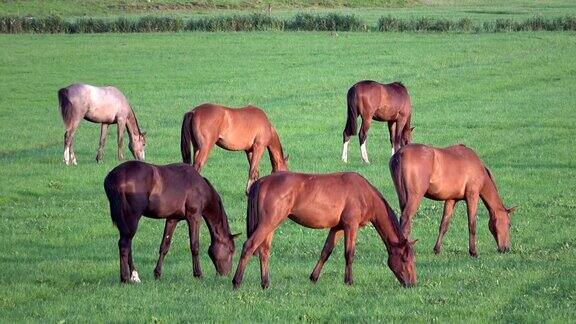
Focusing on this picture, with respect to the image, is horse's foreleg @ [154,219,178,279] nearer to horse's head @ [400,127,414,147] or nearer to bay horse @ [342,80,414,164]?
bay horse @ [342,80,414,164]

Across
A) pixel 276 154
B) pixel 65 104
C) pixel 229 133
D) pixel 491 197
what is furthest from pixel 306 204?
pixel 65 104

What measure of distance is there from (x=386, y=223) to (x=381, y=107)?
A: 40.0 ft

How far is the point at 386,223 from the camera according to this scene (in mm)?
12922

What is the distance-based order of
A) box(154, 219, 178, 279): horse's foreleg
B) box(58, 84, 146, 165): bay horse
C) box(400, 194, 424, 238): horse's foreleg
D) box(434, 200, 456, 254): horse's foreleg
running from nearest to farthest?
box(154, 219, 178, 279): horse's foreleg
box(400, 194, 424, 238): horse's foreleg
box(434, 200, 456, 254): horse's foreleg
box(58, 84, 146, 165): bay horse

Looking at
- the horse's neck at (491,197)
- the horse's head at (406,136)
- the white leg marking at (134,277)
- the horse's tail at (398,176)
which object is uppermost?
the horse's tail at (398,176)

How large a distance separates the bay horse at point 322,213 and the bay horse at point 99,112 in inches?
490

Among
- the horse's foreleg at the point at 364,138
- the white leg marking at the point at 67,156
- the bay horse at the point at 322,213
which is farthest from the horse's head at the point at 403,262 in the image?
the white leg marking at the point at 67,156

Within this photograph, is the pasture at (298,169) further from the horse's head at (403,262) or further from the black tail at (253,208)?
the black tail at (253,208)

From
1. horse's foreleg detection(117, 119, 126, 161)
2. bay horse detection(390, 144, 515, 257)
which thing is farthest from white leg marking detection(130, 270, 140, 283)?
horse's foreleg detection(117, 119, 126, 161)

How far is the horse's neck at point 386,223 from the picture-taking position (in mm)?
12844

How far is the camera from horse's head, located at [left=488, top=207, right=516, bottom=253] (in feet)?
50.5

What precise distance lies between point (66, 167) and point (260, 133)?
500 cm

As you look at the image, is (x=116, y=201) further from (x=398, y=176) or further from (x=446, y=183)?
(x=446, y=183)

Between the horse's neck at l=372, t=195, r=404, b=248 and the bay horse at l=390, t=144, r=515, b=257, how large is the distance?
1434 mm
